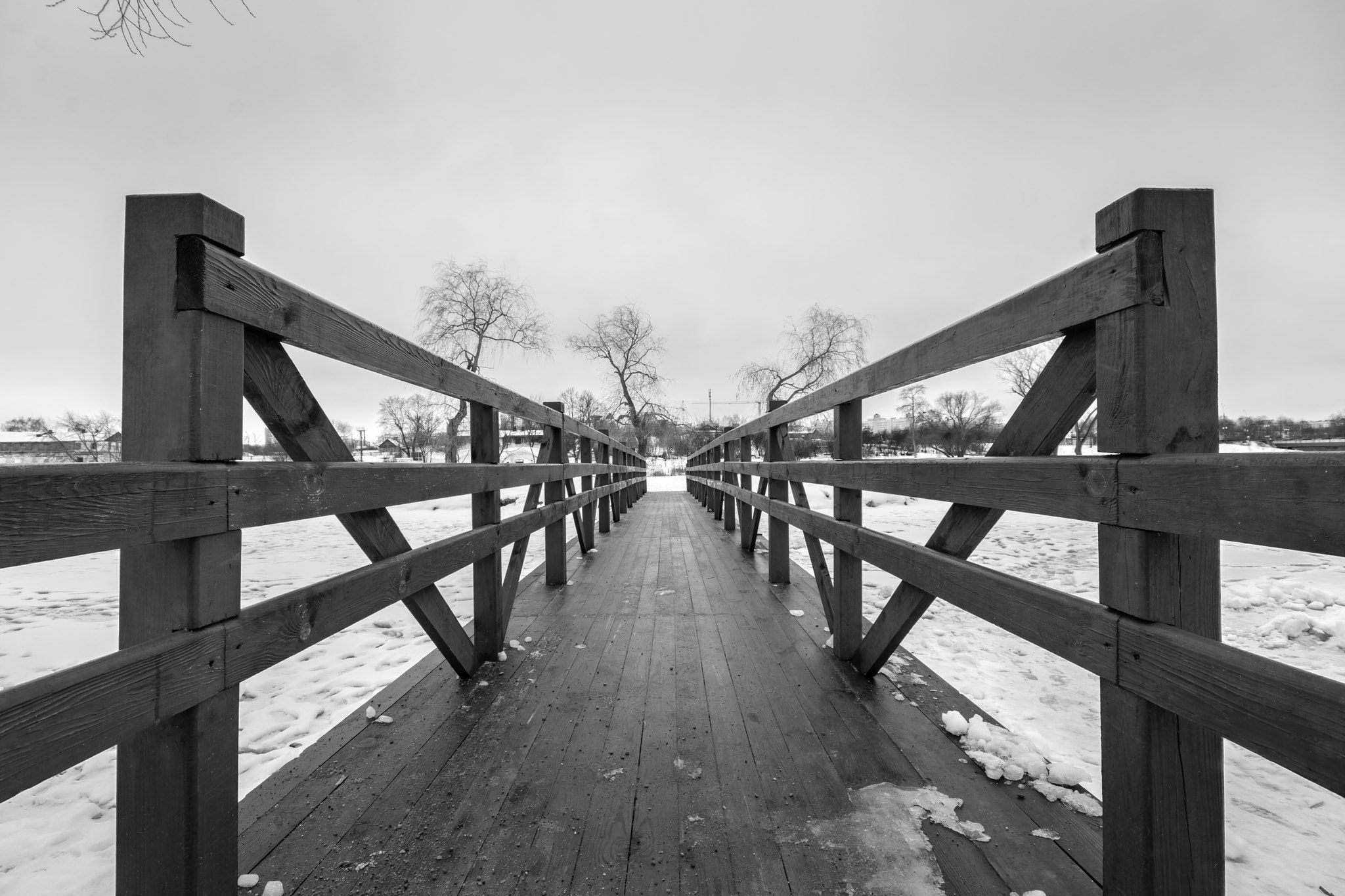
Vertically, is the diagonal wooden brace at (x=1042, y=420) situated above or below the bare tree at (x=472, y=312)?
below

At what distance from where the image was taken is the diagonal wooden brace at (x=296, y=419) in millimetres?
1156

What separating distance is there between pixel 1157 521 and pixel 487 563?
2307 mm

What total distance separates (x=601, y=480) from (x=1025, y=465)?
595 cm

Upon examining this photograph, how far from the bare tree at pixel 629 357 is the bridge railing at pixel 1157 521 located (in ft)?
68.1

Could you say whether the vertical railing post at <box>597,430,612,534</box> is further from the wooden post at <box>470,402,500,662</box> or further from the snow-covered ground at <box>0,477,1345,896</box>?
the wooden post at <box>470,402,500,662</box>

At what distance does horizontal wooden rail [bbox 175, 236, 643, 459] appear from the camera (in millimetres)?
968

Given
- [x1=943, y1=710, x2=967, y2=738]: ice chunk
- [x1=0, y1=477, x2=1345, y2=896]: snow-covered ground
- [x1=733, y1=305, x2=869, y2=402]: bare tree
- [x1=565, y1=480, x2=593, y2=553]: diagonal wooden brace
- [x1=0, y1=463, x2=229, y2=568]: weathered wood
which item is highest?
[x1=733, y1=305, x2=869, y2=402]: bare tree

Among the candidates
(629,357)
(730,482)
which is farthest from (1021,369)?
(730,482)

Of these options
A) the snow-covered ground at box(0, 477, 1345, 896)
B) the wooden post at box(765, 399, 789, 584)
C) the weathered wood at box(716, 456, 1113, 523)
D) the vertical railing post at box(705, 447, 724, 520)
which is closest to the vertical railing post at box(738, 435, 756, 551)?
the snow-covered ground at box(0, 477, 1345, 896)

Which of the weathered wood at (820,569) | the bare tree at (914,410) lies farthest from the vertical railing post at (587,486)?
the bare tree at (914,410)

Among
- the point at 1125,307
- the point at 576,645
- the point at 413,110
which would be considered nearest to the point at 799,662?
the point at 576,645

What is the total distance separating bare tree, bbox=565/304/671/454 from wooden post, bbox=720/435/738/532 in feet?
49.8

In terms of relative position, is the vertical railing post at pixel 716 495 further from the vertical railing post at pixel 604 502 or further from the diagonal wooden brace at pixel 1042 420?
the diagonal wooden brace at pixel 1042 420

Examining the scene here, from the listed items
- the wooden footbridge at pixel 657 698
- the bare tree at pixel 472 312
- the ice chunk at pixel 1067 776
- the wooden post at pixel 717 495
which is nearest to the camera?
the wooden footbridge at pixel 657 698
